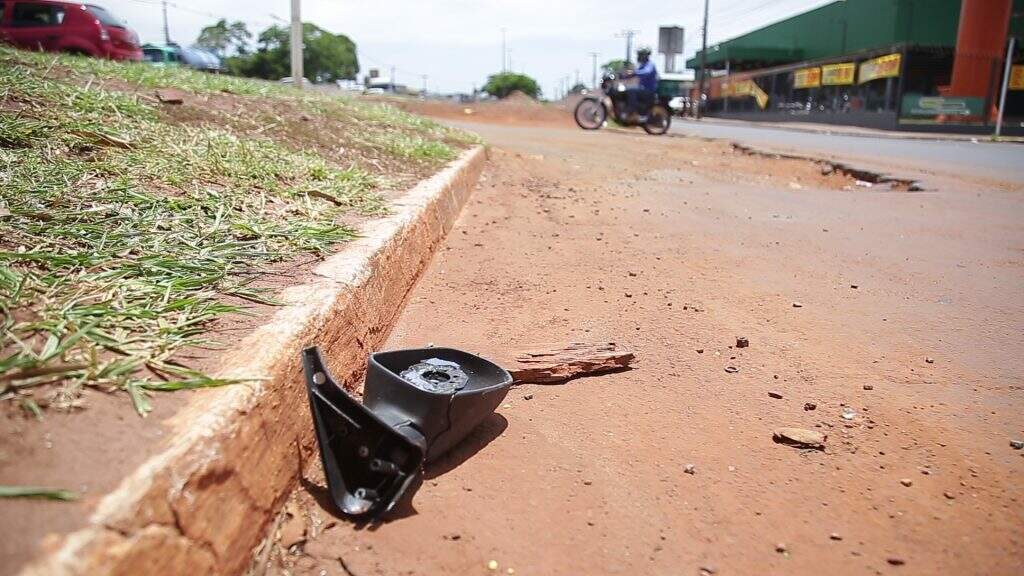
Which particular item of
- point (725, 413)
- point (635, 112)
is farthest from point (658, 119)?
point (725, 413)

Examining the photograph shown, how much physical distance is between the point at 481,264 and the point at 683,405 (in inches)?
67.3

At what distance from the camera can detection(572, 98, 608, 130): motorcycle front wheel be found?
16.5 metres

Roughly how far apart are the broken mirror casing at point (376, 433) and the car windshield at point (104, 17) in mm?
12650

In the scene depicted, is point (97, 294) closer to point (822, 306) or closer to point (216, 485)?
point (216, 485)

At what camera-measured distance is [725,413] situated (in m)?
2.01

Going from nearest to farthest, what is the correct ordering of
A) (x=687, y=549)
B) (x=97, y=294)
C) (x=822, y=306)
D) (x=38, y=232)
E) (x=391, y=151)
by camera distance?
(x=687, y=549) → (x=97, y=294) → (x=38, y=232) → (x=822, y=306) → (x=391, y=151)

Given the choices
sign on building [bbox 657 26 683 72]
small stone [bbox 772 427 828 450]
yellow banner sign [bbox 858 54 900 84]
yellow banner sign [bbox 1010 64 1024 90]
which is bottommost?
small stone [bbox 772 427 828 450]

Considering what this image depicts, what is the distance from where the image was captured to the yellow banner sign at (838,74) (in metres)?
26.1

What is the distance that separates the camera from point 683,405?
205 centimetres

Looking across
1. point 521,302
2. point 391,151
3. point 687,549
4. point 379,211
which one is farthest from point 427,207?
point 687,549

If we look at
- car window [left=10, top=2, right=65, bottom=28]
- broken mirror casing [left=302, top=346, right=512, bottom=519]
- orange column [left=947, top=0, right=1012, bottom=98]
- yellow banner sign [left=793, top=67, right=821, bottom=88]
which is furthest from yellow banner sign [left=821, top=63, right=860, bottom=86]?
broken mirror casing [left=302, top=346, right=512, bottom=519]

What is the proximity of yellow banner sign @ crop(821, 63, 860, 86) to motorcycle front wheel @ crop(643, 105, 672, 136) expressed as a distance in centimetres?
1481

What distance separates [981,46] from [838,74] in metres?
6.44

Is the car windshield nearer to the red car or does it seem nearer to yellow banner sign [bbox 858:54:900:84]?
the red car
